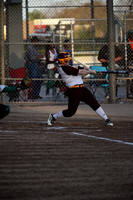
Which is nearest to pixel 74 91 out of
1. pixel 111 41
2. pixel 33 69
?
pixel 111 41

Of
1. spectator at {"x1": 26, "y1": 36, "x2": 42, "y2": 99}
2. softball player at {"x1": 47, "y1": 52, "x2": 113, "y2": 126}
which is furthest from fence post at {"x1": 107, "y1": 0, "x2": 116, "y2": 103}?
softball player at {"x1": 47, "y1": 52, "x2": 113, "y2": 126}

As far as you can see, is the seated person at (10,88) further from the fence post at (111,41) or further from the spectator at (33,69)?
the spectator at (33,69)

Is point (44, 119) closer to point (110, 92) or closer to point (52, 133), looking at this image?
point (52, 133)

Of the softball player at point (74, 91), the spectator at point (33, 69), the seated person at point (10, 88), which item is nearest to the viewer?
the seated person at point (10, 88)

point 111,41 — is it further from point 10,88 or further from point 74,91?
point 10,88

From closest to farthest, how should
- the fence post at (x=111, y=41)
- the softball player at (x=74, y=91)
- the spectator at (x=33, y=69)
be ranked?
1. the softball player at (x=74, y=91)
2. the fence post at (x=111, y=41)
3. the spectator at (x=33, y=69)

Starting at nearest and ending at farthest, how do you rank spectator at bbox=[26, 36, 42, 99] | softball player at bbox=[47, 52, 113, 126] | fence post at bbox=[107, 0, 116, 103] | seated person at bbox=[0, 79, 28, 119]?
seated person at bbox=[0, 79, 28, 119] < softball player at bbox=[47, 52, 113, 126] < fence post at bbox=[107, 0, 116, 103] < spectator at bbox=[26, 36, 42, 99]

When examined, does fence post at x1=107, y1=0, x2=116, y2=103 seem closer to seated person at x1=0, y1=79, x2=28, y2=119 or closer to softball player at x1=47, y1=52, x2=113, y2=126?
softball player at x1=47, y1=52, x2=113, y2=126

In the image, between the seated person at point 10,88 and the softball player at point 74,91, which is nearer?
the seated person at point 10,88

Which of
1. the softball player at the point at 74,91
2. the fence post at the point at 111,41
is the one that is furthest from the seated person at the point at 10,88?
the fence post at the point at 111,41

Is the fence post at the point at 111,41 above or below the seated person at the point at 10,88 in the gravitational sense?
above

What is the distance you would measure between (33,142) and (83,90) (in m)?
2.81

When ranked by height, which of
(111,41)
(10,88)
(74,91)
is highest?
(111,41)

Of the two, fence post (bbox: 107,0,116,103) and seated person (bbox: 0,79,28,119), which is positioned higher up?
fence post (bbox: 107,0,116,103)
